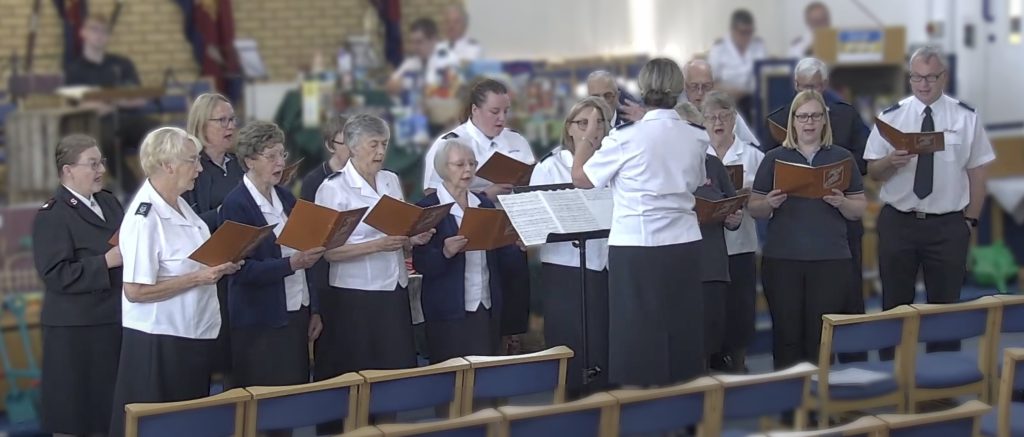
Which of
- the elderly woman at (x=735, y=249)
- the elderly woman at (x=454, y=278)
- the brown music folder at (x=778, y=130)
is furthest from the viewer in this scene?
the brown music folder at (x=778, y=130)

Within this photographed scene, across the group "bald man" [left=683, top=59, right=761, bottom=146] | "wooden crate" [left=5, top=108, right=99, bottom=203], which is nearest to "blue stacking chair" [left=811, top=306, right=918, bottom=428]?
"bald man" [left=683, top=59, right=761, bottom=146]

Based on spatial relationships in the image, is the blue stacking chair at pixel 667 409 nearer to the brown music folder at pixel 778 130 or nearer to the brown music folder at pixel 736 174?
the brown music folder at pixel 736 174

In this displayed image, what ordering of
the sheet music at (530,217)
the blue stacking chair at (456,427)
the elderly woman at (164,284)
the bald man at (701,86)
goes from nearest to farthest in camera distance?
1. the blue stacking chair at (456,427)
2. the elderly woman at (164,284)
3. the sheet music at (530,217)
4. the bald man at (701,86)

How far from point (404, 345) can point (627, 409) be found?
1516 millimetres

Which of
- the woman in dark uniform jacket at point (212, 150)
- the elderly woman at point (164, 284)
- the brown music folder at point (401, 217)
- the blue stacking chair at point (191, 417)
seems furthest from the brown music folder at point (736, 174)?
the blue stacking chair at point (191, 417)

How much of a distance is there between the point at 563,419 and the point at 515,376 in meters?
0.57

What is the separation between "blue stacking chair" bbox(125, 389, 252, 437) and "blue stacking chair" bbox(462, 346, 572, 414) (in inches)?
28.8

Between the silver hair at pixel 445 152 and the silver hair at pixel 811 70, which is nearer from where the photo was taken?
the silver hair at pixel 445 152

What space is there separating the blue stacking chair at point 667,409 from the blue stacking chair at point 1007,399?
0.88 m

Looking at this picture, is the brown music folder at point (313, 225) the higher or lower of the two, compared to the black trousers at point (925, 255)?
higher

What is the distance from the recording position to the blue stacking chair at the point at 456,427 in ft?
12.1

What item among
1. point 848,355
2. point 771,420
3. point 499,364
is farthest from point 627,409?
point 848,355

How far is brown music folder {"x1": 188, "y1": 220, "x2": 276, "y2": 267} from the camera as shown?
457 centimetres

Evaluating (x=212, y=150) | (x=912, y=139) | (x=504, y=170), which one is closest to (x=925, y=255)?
(x=912, y=139)
